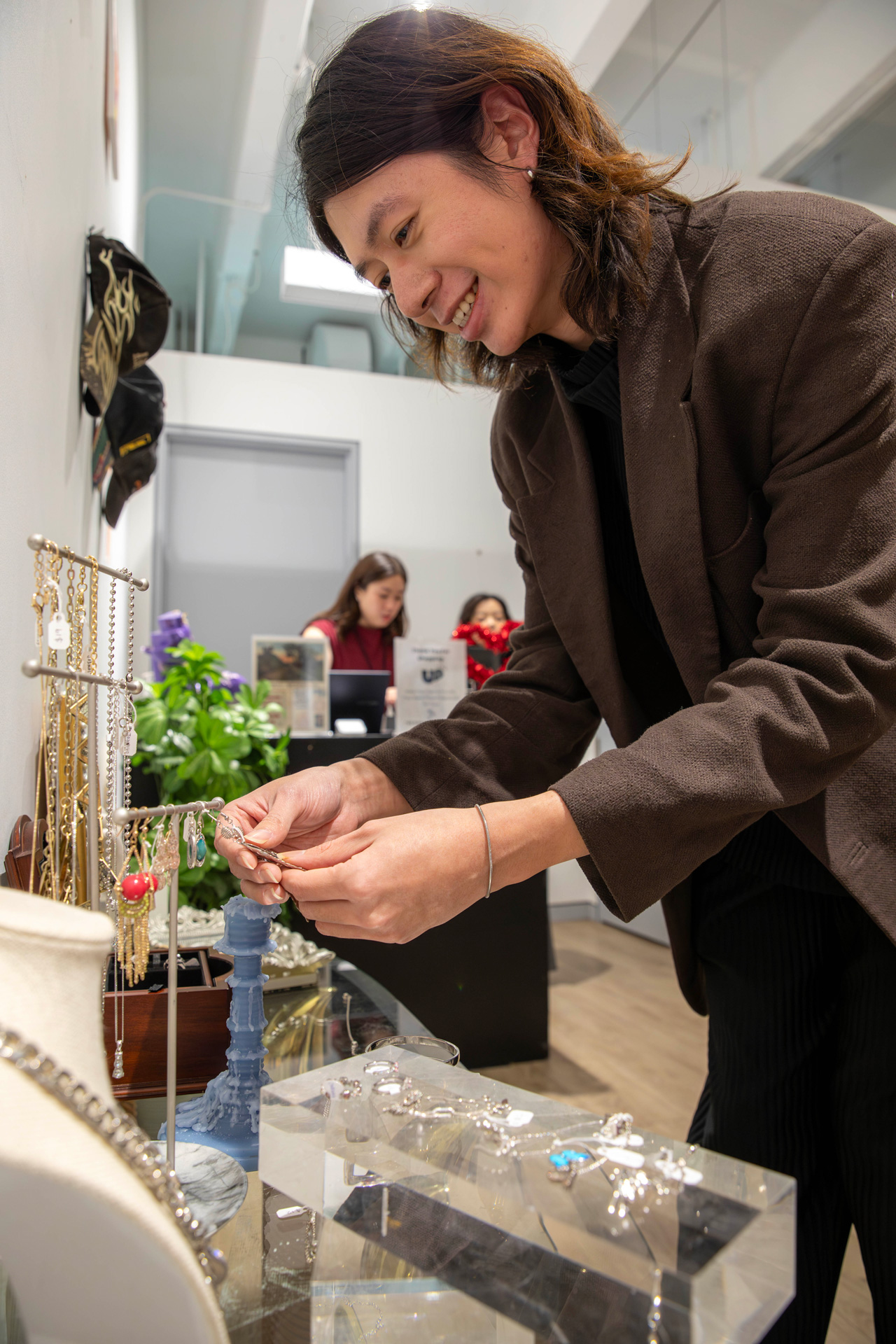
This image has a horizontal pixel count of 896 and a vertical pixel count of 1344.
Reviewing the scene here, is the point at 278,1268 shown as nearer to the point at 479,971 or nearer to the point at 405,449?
the point at 479,971

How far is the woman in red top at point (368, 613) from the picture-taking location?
140 inches

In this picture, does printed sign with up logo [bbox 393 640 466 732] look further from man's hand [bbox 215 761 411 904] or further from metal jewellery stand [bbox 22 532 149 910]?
metal jewellery stand [bbox 22 532 149 910]

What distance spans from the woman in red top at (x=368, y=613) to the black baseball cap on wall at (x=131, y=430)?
5.09 ft

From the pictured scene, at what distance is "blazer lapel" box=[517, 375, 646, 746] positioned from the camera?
897 millimetres

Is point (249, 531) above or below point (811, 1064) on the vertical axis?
above

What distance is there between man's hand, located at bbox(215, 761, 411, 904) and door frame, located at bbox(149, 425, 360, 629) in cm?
374

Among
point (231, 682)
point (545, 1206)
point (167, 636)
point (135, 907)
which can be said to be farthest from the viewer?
point (167, 636)

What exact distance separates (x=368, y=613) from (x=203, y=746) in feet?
5.95

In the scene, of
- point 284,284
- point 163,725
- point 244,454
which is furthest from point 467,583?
point 163,725

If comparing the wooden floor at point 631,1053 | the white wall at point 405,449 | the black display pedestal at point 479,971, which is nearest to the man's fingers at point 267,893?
the wooden floor at point 631,1053

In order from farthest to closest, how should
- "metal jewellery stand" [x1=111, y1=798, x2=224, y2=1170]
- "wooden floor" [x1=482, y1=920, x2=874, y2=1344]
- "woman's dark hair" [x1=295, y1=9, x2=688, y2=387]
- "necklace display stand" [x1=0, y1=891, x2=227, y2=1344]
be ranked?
"wooden floor" [x1=482, y1=920, x2=874, y2=1344]
"woman's dark hair" [x1=295, y1=9, x2=688, y2=387]
"metal jewellery stand" [x1=111, y1=798, x2=224, y2=1170]
"necklace display stand" [x1=0, y1=891, x2=227, y2=1344]

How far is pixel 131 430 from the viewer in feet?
5.97

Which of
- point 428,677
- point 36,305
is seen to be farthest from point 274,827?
point 428,677

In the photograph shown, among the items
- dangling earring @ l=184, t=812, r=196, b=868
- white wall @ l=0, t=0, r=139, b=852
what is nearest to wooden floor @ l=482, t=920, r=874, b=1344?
dangling earring @ l=184, t=812, r=196, b=868
